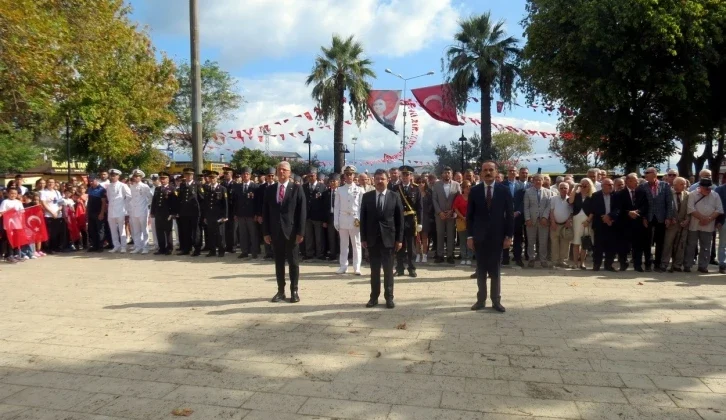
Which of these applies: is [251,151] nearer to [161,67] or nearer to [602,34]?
[161,67]

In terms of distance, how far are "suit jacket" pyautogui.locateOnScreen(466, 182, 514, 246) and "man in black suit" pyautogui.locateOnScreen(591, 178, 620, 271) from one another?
4205 mm

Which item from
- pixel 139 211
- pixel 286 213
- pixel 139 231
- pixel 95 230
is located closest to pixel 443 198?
pixel 286 213

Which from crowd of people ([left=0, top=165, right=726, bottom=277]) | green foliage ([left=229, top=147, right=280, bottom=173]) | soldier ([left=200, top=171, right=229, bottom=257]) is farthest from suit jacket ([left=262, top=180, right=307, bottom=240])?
green foliage ([left=229, top=147, right=280, bottom=173])

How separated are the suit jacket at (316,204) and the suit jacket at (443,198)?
8.13 ft

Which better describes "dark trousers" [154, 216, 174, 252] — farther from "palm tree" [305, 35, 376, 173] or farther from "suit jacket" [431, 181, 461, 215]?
"palm tree" [305, 35, 376, 173]

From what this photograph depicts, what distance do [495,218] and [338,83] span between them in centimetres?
2323

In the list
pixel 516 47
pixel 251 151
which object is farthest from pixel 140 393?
pixel 251 151

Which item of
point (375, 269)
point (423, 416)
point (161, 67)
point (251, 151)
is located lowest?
point (423, 416)

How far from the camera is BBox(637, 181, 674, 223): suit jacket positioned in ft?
34.3

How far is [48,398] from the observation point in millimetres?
4406

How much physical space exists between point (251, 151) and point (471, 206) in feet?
140

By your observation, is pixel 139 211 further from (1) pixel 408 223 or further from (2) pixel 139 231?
(1) pixel 408 223

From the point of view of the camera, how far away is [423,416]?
4.03m

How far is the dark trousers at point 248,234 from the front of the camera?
12.6 m
